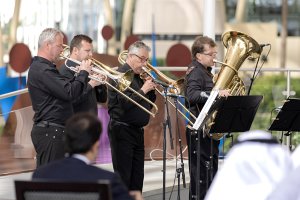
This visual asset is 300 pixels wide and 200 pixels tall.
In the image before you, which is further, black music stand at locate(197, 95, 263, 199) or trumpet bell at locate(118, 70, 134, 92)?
trumpet bell at locate(118, 70, 134, 92)

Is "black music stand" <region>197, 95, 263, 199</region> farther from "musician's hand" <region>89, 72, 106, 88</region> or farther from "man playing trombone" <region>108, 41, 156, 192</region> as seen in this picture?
"musician's hand" <region>89, 72, 106, 88</region>

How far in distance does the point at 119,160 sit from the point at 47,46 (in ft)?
5.29

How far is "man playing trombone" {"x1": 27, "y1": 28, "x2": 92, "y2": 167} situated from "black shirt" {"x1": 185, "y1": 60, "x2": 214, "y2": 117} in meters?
1.32

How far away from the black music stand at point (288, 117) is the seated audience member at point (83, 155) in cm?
387

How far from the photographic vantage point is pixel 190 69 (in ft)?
27.5

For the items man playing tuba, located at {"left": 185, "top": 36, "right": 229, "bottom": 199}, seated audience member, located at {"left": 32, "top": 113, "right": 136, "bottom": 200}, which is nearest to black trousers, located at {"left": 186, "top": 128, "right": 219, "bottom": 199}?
man playing tuba, located at {"left": 185, "top": 36, "right": 229, "bottom": 199}

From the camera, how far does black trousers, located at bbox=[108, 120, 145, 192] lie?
8375mm

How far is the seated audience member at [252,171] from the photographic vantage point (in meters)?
3.82

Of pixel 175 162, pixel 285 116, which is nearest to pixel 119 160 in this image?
pixel 285 116

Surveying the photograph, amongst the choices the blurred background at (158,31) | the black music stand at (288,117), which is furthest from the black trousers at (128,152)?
the blurred background at (158,31)

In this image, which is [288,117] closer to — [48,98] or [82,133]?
[48,98]

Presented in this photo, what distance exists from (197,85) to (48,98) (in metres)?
1.62

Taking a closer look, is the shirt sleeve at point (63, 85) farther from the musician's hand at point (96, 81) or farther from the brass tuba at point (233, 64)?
the brass tuba at point (233, 64)

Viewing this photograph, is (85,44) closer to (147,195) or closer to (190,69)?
(190,69)
